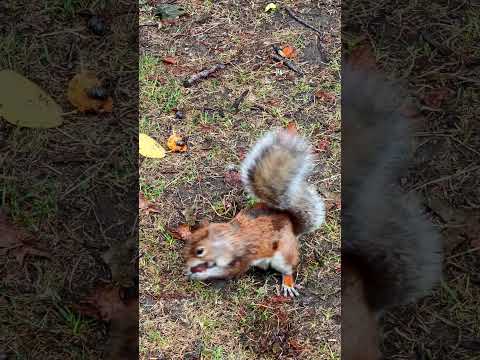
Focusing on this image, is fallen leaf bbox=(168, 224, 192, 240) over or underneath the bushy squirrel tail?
underneath

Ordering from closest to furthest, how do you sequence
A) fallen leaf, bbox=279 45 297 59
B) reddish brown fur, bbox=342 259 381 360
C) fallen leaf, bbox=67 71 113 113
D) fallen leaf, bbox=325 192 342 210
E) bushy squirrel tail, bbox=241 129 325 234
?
bushy squirrel tail, bbox=241 129 325 234, reddish brown fur, bbox=342 259 381 360, fallen leaf, bbox=325 192 342 210, fallen leaf, bbox=67 71 113 113, fallen leaf, bbox=279 45 297 59

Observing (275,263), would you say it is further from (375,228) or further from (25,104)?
(25,104)

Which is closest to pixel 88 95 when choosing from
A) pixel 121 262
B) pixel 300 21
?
pixel 121 262

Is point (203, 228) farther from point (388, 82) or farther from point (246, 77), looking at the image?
point (388, 82)

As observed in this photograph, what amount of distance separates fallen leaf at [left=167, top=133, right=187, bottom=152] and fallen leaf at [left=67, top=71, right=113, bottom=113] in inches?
10.8

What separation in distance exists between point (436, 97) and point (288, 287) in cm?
100

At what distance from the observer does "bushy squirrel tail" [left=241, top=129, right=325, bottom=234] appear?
8.05 ft

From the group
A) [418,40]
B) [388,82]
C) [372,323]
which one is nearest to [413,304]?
[372,323]

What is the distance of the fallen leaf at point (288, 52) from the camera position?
3.03 meters

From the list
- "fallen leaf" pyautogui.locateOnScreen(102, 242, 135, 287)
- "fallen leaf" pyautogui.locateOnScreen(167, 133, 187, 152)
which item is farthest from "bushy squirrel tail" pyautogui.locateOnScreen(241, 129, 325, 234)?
"fallen leaf" pyautogui.locateOnScreen(102, 242, 135, 287)

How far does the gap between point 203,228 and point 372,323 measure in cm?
68

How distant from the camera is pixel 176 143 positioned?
114 inches

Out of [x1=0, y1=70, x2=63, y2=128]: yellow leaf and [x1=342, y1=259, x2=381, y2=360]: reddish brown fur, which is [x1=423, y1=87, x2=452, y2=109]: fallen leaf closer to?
[x1=342, y1=259, x2=381, y2=360]: reddish brown fur

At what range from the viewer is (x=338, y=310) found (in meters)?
2.65
